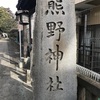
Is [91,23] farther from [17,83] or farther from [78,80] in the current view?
[78,80]

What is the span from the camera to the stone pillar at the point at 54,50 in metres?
3.62

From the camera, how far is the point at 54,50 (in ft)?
12.0

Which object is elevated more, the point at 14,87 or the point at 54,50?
the point at 54,50

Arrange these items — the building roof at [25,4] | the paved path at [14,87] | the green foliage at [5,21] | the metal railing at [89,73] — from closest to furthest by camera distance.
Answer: the metal railing at [89,73] < the paved path at [14,87] < the building roof at [25,4] < the green foliage at [5,21]

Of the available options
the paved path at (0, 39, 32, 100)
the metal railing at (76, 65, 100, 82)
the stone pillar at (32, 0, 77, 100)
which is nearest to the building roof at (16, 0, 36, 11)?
the paved path at (0, 39, 32, 100)

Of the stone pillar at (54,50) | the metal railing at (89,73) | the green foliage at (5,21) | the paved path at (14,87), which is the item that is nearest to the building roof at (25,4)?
the paved path at (14,87)

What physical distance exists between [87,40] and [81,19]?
1.01 meters

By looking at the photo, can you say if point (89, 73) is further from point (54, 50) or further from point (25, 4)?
point (25, 4)

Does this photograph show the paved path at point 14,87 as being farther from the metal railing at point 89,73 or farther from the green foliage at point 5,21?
the green foliage at point 5,21

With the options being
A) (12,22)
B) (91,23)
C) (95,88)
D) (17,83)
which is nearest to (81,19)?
(91,23)

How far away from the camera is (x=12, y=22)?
57.1 meters

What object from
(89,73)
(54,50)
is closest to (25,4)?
(89,73)

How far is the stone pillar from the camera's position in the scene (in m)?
3.62

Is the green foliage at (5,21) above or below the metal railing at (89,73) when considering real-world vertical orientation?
above
